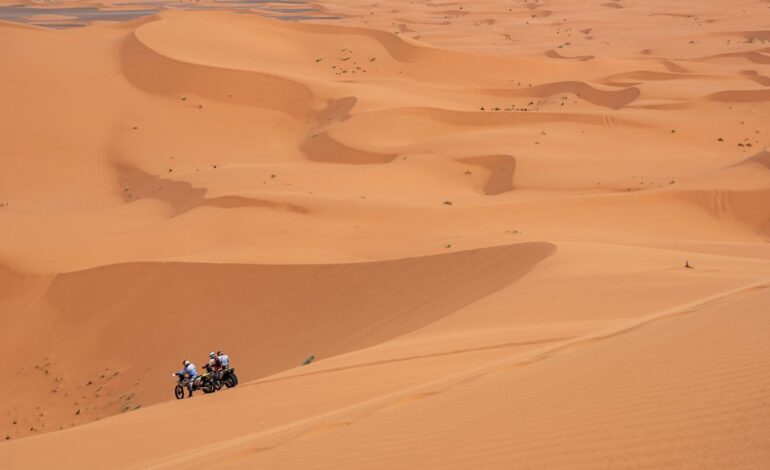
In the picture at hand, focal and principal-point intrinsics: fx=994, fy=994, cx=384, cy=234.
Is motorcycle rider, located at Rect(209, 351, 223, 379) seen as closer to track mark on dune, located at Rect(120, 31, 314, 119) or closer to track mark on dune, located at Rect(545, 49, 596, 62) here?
track mark on dune, located at Rect(120, 31, 314, 119)

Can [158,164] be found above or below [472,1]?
above

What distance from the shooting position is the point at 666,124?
27750mm

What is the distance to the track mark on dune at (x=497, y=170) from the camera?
72.0ft

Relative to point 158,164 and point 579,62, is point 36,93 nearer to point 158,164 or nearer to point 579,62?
point 158,164

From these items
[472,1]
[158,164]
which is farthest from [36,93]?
[472,1]

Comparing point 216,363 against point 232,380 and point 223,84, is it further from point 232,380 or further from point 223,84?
point 223,84

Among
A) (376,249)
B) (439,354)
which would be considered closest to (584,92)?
(376,249)

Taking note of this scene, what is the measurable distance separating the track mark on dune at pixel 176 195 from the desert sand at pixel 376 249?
9 cm

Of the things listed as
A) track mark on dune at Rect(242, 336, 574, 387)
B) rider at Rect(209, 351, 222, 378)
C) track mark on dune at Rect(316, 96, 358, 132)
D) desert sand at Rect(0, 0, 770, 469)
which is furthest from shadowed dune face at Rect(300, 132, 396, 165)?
track mark on dune at Rect(242, 336, 574, 387)

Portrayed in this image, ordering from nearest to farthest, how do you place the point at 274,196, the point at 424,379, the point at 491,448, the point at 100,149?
the point at 491,448 < the point at 424,379 < the point at 274,196 < the point at 100,149

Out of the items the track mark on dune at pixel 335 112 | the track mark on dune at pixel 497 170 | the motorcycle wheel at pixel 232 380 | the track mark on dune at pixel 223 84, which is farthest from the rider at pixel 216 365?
the track mark on dune at pixel 223 84

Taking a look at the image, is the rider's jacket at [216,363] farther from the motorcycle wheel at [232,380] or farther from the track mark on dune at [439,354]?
the track mark on dune at [439,354]

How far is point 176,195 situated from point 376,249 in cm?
718

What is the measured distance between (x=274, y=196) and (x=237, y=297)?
5.09m
